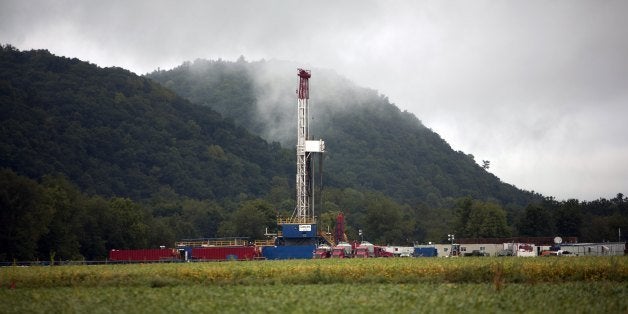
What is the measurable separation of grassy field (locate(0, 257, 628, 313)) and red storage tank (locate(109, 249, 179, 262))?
3516cm

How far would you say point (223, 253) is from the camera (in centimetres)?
8069

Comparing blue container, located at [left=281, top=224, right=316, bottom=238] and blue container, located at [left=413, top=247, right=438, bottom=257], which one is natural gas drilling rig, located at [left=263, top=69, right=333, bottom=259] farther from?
blue container, located at [left=413, top=247, right=438, bottom=257]

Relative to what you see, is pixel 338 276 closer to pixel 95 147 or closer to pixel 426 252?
pixel 426 252

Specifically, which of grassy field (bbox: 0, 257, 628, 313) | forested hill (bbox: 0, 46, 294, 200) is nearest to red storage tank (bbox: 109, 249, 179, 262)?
grassy field (bbox: 0, 257, 628, 313)

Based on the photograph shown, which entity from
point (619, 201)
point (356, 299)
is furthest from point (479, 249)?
point (619, 201)

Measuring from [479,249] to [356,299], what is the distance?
65192 mm

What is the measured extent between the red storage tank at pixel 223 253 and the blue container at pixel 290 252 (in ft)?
4.94

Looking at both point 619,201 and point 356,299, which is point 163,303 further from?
point 619,201

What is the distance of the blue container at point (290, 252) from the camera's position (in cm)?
7962

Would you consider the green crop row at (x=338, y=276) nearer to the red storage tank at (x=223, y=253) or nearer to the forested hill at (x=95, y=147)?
the red storage tank at (x=223, y=253)

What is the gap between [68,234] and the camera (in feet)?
303

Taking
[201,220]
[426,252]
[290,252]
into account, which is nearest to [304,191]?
[290,252]

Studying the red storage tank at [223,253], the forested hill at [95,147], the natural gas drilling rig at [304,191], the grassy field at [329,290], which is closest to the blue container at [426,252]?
the natural gas drilling rig at [304,191]

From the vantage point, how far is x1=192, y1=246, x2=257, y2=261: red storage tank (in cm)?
7944
